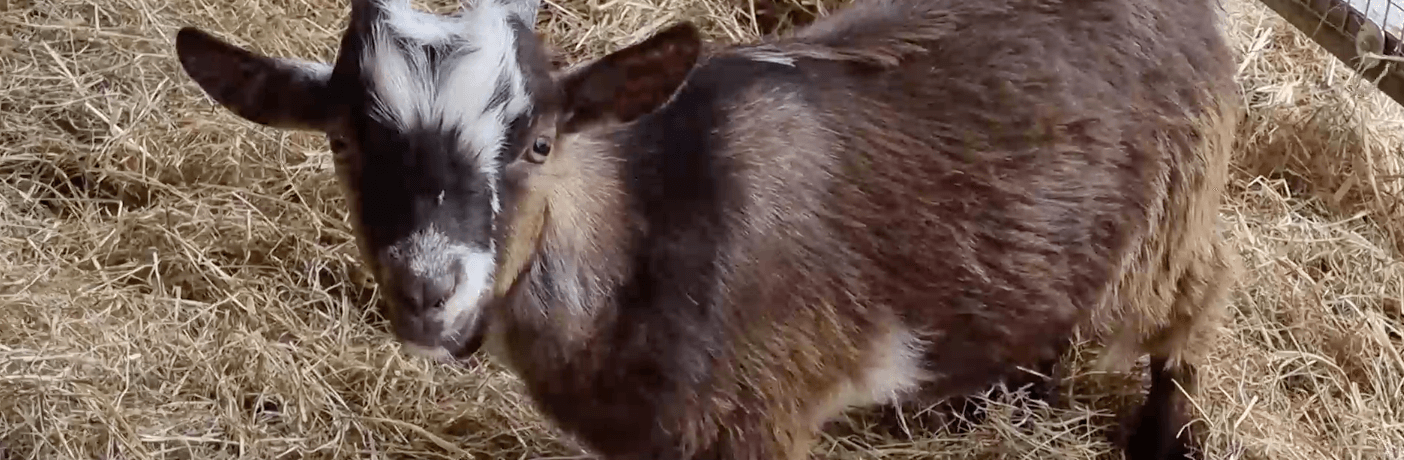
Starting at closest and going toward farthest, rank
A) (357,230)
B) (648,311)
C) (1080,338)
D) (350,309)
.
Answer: (357,230) → (648,311) → (1080,338) → (350,309)

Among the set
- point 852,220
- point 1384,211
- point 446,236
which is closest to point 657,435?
point 852,220

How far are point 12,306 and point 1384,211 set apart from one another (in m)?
2.91

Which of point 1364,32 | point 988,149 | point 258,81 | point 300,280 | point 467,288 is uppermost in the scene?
point 258,81

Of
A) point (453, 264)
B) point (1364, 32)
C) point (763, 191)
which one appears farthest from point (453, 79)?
point (1364, 32)

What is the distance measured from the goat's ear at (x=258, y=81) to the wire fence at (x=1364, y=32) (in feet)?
6.29

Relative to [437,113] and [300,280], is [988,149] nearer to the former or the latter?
[437,113]

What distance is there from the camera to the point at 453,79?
154 cm

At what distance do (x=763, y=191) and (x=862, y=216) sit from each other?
176 mm

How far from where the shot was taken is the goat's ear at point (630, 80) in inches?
63.5

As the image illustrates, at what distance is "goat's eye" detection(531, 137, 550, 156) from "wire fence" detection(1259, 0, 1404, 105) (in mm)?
1664

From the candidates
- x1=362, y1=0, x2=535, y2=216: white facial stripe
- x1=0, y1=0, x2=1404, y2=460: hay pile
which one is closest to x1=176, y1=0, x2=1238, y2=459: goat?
x1=362, y1=0, x2=535, y2=216: white facial stripe

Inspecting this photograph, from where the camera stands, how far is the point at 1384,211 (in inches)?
115

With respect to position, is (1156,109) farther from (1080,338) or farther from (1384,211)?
(1384,211)

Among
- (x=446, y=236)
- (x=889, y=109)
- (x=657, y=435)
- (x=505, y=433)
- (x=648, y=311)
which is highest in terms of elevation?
(x=446, y=236)
